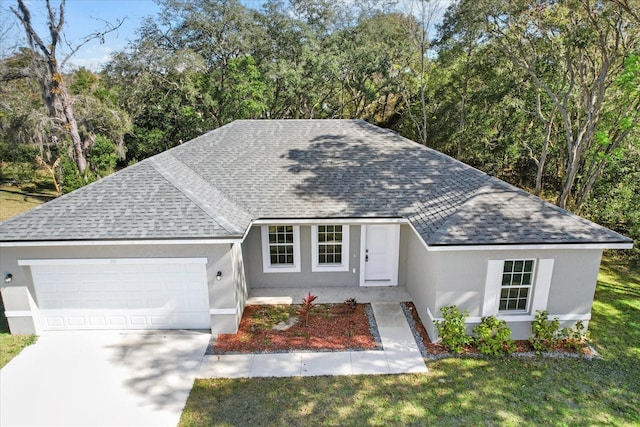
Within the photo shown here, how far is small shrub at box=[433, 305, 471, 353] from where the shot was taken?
926cm

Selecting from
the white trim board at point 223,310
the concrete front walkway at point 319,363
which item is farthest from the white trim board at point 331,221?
the concrete front walkway at point 319,363

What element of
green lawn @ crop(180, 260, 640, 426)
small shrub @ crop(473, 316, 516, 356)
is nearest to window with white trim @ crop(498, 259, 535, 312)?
small shrub @ crop(473, 316, 516, 356)

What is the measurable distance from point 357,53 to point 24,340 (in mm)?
26762

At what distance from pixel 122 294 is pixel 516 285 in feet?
32.9

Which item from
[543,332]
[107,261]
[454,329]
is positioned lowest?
[543,332]

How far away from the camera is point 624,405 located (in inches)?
305

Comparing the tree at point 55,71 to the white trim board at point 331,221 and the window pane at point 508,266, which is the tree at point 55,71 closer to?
the white trim board at point 331,221

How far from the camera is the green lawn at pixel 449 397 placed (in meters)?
7.33

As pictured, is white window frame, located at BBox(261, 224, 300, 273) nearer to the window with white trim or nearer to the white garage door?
the white garage door

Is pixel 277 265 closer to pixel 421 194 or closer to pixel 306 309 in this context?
pixel 306 309

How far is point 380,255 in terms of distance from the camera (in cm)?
1238

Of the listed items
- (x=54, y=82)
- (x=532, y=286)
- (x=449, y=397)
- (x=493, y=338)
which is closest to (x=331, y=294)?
(x=493, y=338)

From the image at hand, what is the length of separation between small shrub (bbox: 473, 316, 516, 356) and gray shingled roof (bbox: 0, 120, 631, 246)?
213 cm

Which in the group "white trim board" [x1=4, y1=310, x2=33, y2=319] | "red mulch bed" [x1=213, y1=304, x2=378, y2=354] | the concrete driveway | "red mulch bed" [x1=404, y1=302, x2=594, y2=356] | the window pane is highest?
the window pane
